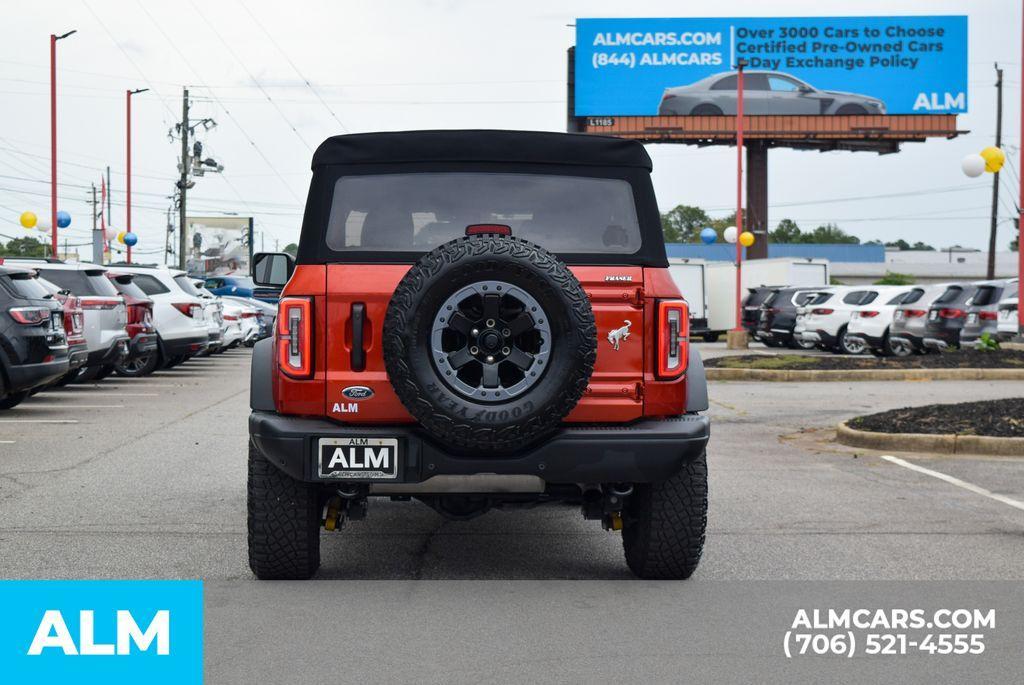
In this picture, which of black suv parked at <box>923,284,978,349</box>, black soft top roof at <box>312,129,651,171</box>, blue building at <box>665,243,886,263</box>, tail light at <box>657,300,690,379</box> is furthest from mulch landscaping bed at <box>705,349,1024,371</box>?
blue building at <box>665,243,886,263</box>

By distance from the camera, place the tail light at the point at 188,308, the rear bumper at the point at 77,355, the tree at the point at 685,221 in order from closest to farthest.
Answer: the rear bumper at the point at 77,355 → the tail light at the point at 188,308 → the tree at the point at 685,221

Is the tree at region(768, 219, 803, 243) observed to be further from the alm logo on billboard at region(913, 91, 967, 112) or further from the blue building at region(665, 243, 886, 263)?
the alm logo on billboard at region(913, 91, 967, 112)

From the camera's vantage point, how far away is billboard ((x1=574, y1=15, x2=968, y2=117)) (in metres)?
56.1

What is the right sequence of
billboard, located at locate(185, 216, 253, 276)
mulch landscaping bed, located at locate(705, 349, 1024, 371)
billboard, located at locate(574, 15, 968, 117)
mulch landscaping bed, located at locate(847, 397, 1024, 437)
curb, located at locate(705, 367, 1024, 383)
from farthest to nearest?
billboard, located at locate(185, 216, 253, 276) → billboard, located at locate(574, 15, 968, 117) → mulch landscaping bed, located at locate(705, 349, 1024, 371) → curb, located at locate(705, 367, 1024, 383) → mulch landscaping bed, located at locate(847, 397, 1024, 437)

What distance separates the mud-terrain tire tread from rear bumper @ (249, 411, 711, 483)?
0.28 meters

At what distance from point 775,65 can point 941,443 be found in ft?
158

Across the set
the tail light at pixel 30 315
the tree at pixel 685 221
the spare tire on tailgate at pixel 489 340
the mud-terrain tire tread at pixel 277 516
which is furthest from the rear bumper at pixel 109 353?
the tree at pixel 685 221

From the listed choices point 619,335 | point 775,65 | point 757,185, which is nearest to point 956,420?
point 619,335

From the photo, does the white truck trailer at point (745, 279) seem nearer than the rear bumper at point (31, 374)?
No

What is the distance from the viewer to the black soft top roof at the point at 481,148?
6.42 meters

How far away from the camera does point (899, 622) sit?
5660mm

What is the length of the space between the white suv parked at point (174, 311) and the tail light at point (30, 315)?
7703mm

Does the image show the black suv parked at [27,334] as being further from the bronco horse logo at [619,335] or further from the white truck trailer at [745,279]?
the white truck trailer at [745,279]

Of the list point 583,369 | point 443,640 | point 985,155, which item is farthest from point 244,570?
point 985,155
